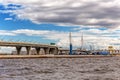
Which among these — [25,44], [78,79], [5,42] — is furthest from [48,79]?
[25,44]

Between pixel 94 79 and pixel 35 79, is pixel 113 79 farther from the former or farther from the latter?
pixel 35 79

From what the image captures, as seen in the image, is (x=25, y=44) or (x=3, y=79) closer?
(x=3, y=79)

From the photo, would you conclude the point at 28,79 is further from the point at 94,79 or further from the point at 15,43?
the point at 15,43

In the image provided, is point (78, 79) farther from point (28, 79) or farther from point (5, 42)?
point (5, 42)

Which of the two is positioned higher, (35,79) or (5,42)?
(5,42)

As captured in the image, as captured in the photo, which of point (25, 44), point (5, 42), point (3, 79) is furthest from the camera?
point (25, 44)

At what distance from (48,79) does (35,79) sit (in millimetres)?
1631

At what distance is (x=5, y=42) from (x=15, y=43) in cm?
1037

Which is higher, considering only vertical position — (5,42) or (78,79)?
(5,42)

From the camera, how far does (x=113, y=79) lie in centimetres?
3997

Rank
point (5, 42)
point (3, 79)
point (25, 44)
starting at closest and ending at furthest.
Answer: point (3, 79) → point (5, 42) → point (25, 44)

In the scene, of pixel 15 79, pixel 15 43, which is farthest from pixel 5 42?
pixel 15 79

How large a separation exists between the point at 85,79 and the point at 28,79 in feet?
23.5

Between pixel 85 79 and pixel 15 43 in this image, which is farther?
pixel 15 43
